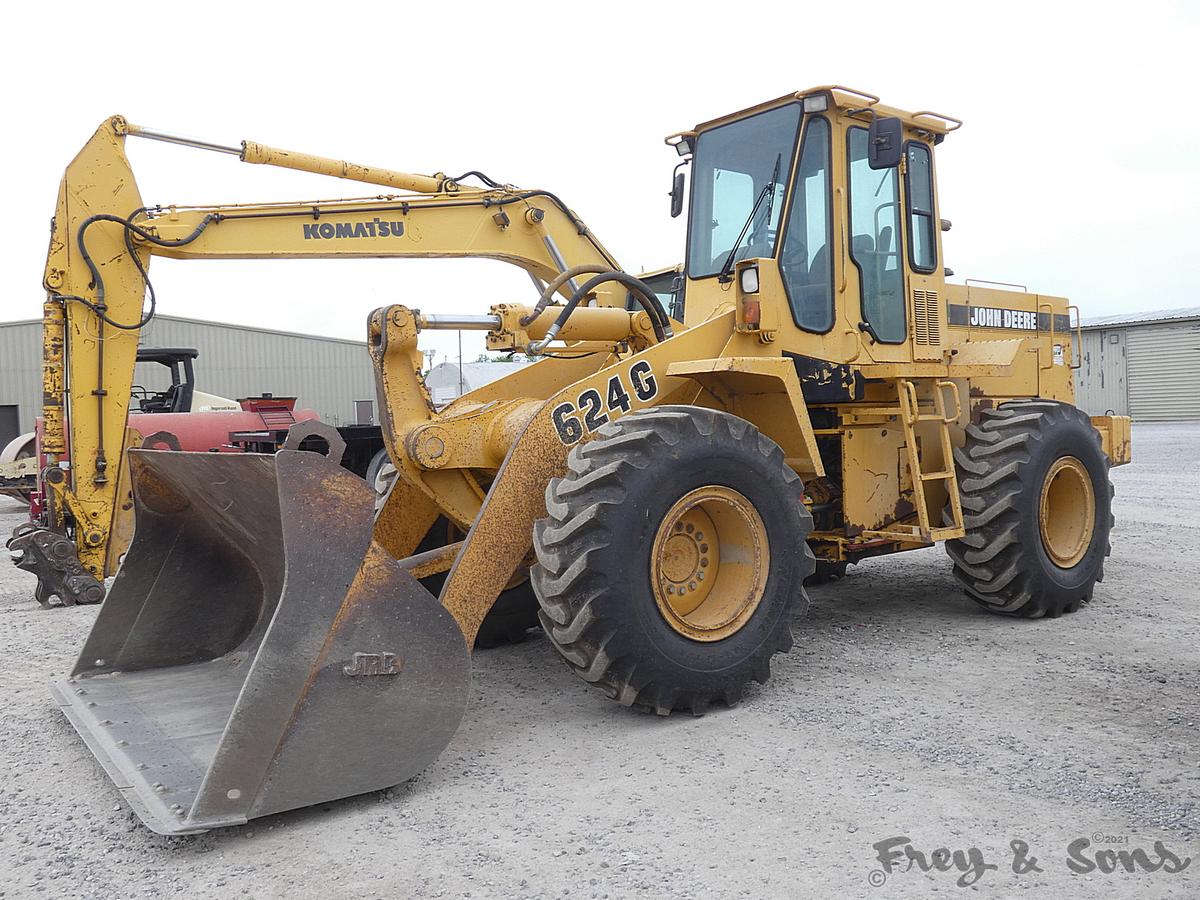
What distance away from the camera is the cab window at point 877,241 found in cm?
601

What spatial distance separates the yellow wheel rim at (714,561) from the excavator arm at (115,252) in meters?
3.53

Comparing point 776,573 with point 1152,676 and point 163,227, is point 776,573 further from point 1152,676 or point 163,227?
point 163,227

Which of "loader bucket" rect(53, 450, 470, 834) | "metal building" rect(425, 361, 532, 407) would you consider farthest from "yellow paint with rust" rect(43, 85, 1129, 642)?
"metal building" rect(425, 361, 532, 407)

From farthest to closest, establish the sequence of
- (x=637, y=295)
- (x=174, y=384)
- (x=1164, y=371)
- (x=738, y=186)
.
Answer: (x=1164, y=371) → (x=174, y=384) → (x=738, y=186) → (x=637, y=295)

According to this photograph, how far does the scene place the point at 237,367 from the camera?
2700 cm

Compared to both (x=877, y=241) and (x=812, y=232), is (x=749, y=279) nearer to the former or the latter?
(x=812, y=232)

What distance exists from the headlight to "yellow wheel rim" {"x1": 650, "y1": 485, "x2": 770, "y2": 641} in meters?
1.24

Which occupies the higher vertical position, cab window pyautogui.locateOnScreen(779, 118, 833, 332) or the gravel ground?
cab window pyautogui.locateOnScreen(779, 118, 833, 332)

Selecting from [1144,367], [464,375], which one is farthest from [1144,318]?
[464,375]

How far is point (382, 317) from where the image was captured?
4.93 meters

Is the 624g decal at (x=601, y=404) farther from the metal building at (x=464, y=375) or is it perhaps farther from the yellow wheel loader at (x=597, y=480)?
the metal building at (x=464, y=375)

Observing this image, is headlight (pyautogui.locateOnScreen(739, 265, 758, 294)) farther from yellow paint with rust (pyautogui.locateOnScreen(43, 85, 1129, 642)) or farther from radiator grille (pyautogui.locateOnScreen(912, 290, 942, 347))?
radiator grille (pyautogui.locateOnScreen(912, 290, 942, 347))

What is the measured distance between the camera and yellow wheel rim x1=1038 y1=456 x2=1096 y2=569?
661cm

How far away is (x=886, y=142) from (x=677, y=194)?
1505 millimetres
